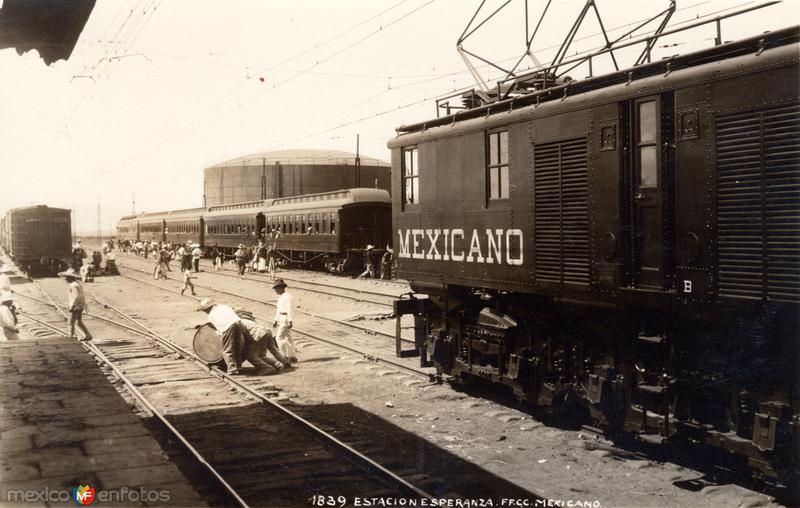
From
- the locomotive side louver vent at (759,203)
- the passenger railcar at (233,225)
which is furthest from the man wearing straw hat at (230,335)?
the passenger railcar at (233,225)

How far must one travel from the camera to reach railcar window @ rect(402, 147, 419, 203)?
11531 mm

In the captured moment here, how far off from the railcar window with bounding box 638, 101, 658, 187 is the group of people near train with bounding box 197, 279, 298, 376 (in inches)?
312

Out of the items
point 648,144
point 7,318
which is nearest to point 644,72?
point 648,144

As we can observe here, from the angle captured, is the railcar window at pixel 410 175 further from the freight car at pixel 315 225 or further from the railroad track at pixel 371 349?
the freight car at pixel 315 225

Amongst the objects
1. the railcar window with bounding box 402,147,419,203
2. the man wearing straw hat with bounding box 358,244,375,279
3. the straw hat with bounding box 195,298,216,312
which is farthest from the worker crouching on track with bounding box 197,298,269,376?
the man wearing straw hat with bounding box 358,244,375,279

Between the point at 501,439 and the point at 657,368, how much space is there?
89.5 inches

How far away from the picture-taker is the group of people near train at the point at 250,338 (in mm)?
12836

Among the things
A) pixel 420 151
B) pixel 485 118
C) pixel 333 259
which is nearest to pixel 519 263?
pixel 485 118

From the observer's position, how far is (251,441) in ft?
28.5

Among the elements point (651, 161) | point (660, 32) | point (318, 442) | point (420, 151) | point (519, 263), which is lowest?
point (318, 442)

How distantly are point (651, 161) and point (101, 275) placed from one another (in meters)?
37.5

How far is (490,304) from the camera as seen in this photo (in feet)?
33.1

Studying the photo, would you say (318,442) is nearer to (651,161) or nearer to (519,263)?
(519,263)

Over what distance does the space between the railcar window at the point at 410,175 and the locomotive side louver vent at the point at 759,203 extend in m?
5.80
